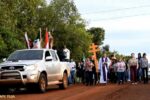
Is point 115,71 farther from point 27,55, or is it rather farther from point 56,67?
point 27,55

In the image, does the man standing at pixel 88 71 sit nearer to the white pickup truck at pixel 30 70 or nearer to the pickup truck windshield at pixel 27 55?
the white pickup truck at pixel 30 70

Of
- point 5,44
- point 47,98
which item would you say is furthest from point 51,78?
point 5,44

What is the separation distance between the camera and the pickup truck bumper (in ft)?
72.3

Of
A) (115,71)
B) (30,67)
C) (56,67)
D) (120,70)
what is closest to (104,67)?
(115,71)

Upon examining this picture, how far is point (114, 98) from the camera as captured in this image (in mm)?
18766

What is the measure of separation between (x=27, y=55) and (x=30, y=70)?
1507mm

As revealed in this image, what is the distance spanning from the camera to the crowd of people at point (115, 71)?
99.1ft

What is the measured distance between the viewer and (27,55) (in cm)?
2348

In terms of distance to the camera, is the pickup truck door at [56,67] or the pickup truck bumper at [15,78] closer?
the pickup truck bumper at [15,78]

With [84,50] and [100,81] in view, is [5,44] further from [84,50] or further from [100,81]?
[84,50]

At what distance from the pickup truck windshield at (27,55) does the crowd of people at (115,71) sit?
656cm

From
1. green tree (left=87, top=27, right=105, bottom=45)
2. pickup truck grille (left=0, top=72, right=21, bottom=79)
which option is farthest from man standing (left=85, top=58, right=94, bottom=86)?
green tree (left=87, top=27, right=105, bottom=45)

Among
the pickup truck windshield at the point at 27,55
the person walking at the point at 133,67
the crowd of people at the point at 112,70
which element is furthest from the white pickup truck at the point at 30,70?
the person walking at the point at 133,67

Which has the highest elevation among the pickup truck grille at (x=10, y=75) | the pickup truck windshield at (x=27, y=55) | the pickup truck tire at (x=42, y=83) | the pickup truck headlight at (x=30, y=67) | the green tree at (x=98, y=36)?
the green tree at (x=98, y=36)
